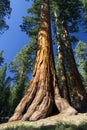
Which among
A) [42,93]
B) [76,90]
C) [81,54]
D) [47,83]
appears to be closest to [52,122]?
[42,93]

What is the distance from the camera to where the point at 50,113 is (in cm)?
1213

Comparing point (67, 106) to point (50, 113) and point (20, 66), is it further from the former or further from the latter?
point (20, 66)

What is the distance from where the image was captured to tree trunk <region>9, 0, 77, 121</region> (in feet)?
38.8

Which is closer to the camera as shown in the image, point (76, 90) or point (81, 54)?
point (76, 90)

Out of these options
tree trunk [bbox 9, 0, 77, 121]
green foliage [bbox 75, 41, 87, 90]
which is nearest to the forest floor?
tree trunk [bbox 9, 0, 77, 121]

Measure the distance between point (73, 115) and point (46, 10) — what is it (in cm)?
704

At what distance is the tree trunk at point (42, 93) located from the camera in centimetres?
1181

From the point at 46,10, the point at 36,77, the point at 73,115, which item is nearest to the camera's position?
the point at 73,115

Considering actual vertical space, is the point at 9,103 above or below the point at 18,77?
below

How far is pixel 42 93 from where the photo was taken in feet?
40.9

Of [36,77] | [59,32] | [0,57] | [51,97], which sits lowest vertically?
[51,97]

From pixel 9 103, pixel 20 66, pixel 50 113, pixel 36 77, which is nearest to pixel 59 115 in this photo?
pixel 50 113

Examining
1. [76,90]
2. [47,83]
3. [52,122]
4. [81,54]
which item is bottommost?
[52,122]

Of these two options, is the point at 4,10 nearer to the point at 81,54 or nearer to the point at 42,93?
the point at 42,93
